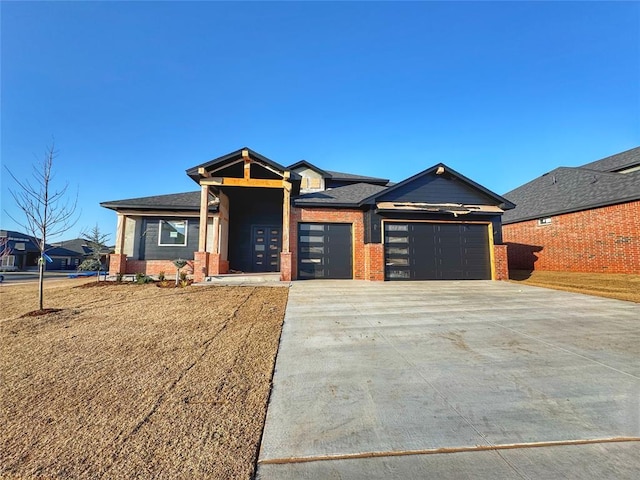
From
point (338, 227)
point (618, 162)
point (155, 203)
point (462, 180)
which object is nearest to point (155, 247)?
point (155, 203)

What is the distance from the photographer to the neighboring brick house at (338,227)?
37.9ft

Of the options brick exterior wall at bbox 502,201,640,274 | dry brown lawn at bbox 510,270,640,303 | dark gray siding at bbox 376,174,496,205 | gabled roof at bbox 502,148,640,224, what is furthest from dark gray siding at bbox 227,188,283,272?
gabled roof at bbox 502,148,640,224

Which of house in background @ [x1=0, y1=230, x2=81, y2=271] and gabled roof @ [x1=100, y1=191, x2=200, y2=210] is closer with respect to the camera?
gabled roof @ [x1=100, y1=191, x2=200, y2=210]

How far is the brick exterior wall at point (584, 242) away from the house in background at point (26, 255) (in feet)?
149

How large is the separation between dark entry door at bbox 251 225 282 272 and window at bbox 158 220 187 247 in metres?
3.20

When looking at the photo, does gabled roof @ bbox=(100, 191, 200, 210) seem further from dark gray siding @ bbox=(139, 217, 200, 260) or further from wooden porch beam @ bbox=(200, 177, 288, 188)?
wooden porch beam @ bbox=(200, 177, 288, 188)

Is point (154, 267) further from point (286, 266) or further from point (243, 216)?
point (286, 266)

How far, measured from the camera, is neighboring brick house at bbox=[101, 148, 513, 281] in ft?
37.9

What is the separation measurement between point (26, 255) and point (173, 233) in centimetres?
4112

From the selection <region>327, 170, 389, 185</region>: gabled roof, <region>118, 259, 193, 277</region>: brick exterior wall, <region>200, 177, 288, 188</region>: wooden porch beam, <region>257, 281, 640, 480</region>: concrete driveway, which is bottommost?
<region>257, 281, 640, 480</region>: concrete driveway

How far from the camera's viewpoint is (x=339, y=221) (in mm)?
12438

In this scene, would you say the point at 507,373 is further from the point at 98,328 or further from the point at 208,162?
the point at 208,162

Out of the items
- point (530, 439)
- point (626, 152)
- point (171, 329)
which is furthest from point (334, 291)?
point (626, 152)

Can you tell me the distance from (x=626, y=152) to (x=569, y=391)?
78.1 ft
